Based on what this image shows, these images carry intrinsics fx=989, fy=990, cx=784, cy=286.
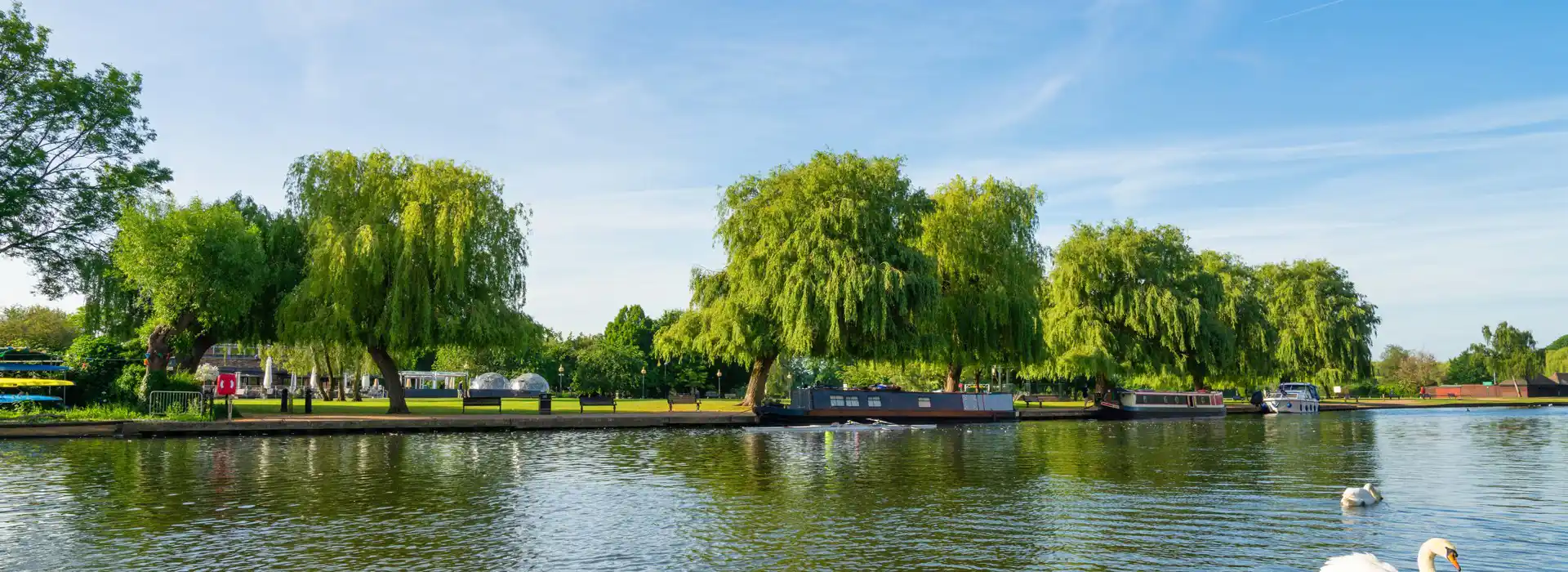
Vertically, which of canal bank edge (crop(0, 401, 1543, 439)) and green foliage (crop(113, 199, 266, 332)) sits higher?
green foliage (crop(113, 199, 266, 332))

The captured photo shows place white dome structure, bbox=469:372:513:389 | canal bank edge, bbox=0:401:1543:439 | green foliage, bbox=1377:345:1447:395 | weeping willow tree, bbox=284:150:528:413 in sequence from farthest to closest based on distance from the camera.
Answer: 1. green foliage, bbox=1377:345:1447:395
2. white dome structure, bbox=469:372:513:389
3. weeping willow tree, bbox=284:150:528:413
4. canal bank edge, bbox=0:401:1543:439

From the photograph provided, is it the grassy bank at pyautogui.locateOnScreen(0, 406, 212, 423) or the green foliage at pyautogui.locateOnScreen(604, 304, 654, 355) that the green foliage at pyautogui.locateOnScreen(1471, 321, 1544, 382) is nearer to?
the green foliage at pyautogui.locateOnScreen(604, 304, 654, 355)

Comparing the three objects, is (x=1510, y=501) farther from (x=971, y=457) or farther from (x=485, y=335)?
(x=485, y=335)

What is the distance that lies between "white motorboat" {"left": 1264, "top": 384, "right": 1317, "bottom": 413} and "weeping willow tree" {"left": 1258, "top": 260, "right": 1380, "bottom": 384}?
2.52 meters

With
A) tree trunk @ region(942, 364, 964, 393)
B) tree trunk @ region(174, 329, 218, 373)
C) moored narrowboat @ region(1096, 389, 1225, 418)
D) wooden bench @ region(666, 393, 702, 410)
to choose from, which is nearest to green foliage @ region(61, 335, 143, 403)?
tree trunk @ region(174, 329, 218, 373)

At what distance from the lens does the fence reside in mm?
36219

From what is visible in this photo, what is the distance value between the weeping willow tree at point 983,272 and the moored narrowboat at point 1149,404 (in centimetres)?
739

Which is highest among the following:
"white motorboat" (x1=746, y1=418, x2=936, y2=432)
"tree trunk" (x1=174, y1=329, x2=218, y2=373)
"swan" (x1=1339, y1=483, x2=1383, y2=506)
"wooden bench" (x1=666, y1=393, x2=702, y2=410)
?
"tree trunk" (x1=174, y1=329, x2=218, y2=373)

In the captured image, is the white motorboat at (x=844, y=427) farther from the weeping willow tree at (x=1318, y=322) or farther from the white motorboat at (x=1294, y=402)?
the weeping willow tree at (x=1318, y=322)

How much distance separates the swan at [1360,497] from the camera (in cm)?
1758

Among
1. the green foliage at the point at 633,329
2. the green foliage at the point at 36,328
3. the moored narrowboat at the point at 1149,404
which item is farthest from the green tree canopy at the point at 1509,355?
the green foliage at the point at 36,328

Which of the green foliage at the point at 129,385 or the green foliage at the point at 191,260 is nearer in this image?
the green foliage at the point at 129,385

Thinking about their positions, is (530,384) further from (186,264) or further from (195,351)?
(186,264)

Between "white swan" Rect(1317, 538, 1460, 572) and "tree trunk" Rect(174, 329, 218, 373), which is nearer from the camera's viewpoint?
"white swan" Rect(1317, 538, 1460, 572)
